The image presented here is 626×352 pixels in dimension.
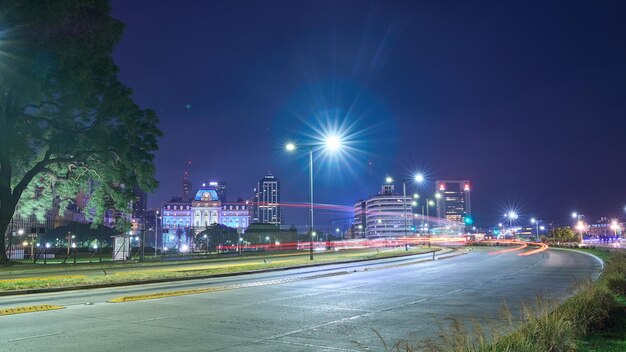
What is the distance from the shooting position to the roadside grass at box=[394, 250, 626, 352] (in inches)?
240

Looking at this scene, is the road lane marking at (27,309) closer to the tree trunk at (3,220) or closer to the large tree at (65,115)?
the large tree at (65,115)

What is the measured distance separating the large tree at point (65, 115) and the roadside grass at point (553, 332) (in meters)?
32.3

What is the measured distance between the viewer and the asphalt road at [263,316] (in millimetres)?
8430

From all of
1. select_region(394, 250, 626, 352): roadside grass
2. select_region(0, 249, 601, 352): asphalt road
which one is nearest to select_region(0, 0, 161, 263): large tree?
select_region(0, 249, 601, 352): asphalt road

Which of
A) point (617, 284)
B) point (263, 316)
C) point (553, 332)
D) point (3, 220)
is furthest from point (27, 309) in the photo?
point (3, 220)

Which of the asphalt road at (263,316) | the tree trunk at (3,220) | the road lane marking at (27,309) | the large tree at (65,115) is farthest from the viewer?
the tree trunk at (3,220)

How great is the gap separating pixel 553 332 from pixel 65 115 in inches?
1493

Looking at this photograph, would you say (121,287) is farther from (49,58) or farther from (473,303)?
(49,58)

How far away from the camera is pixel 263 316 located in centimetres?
1140

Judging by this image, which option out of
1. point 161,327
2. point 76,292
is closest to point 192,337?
point 161,327

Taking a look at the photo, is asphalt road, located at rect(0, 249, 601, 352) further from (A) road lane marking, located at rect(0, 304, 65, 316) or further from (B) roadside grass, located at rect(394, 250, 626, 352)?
(B) roadside grass, located at rect(394, 250, 626, 352)

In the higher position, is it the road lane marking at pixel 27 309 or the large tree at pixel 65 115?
the large tree at pixel 65 115

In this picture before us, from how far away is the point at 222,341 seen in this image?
8.50m

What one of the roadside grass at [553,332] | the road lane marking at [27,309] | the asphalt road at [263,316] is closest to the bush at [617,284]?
the asphalt road at [263,316]
